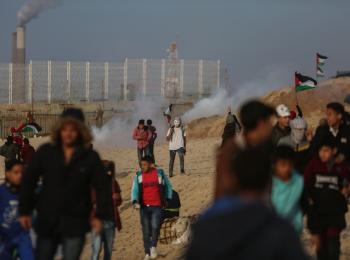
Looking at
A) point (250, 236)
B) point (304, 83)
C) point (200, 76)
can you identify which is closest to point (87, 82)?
point (200, 76)

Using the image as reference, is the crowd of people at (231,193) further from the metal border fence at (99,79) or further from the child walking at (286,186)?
the metal border fence at (99,79)

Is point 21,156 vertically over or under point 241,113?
under

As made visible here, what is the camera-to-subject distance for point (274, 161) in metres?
8.47

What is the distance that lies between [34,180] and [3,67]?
69470 millimetres

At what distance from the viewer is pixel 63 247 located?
735 centimetres

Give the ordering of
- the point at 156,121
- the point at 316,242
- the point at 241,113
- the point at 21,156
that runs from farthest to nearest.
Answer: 1. the point at 156,121
2. the point at 21,156
3. the point at 316,242
4. the point at 241,113

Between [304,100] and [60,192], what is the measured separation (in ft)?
130

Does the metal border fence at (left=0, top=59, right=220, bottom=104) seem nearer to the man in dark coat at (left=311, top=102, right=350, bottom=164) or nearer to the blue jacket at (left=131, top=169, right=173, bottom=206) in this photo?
the blue jacket at (left=131, top=169, right=173, bottom=206)

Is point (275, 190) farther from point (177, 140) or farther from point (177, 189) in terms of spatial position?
point (177, 140)

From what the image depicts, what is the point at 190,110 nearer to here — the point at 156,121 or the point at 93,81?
the point at 156,121

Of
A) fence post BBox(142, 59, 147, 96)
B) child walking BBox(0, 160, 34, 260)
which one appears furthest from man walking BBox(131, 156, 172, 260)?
fence post BBox(142, 59, 147, 96)

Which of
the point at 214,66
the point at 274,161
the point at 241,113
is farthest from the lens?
the point at 214,66

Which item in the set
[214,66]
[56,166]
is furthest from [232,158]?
[214,66]

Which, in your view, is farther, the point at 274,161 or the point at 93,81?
the point at 93,81
